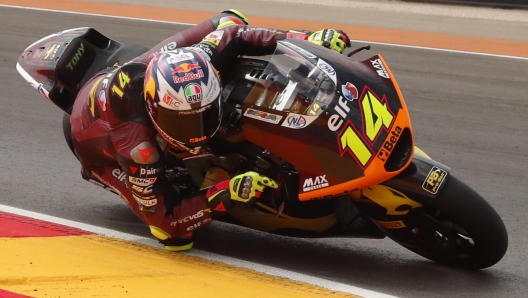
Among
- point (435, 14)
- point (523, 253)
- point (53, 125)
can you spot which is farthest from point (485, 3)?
point (523, 253)

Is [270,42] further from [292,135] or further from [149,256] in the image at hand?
[149,256]

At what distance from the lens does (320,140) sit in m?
3.89

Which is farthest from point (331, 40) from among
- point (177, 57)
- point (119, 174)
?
point (119, 174)

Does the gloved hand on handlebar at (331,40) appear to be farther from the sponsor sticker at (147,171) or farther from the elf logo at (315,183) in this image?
the sponsor sticker at (147,171)

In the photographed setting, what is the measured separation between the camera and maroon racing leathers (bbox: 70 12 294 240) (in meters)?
4.31

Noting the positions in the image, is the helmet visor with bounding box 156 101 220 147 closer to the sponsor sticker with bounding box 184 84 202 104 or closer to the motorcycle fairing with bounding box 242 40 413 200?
the sponsor sticker with bounding box 184 84 202 104

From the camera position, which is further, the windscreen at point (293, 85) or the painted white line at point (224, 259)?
the painted white line at point (224, 259)

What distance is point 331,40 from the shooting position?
4629mm

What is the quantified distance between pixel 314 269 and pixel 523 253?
133 cm

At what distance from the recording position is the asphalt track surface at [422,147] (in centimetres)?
441

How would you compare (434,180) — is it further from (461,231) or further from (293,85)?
(293,85)

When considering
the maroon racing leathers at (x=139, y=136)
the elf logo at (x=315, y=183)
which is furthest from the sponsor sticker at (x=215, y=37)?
the elf logo at (x=315, y=183)

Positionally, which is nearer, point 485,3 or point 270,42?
point 270,42

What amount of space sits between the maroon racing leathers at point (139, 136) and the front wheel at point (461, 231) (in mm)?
1250
